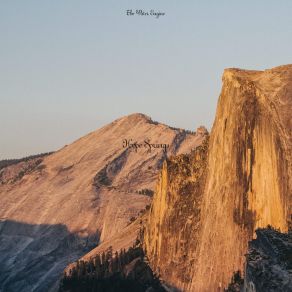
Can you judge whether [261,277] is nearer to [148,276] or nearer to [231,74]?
[231,74]

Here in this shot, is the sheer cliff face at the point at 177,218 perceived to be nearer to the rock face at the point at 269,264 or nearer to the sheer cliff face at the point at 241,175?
the sheer cliff face at the point at 241,175

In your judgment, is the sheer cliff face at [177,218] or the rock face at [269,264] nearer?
Result: the rock face at [269,264]

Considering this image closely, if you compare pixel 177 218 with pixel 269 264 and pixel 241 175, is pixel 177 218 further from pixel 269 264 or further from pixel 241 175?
pixel 269 264

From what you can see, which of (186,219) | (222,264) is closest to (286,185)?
(222,264)

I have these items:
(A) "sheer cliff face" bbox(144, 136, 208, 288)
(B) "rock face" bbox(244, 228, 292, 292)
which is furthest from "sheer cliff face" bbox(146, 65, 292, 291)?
(B) "rock face" bbox(244, 228, 292, 292)

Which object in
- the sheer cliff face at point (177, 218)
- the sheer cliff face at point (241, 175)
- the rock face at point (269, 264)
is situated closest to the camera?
the rock face at point (269, 264)

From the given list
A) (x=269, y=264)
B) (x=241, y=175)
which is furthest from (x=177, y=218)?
(x=269, y=264)

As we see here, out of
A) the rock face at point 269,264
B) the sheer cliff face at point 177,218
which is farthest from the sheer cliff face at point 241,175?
the rock face at point 269,264

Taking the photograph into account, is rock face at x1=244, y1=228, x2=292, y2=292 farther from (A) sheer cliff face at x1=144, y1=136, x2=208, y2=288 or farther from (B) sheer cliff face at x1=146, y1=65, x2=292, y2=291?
(A) sheer cliff face at x1=144, y1=136, x2=208, y2=288
